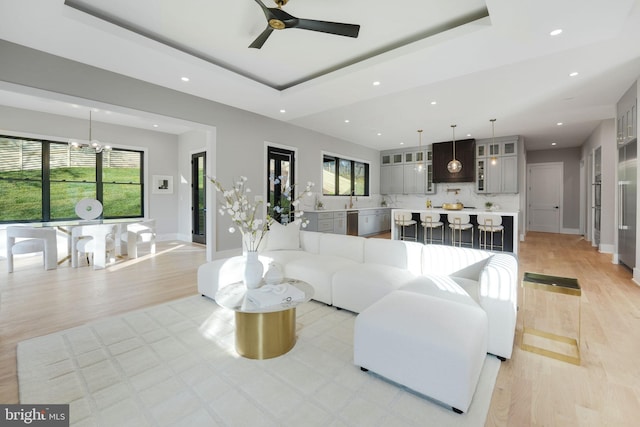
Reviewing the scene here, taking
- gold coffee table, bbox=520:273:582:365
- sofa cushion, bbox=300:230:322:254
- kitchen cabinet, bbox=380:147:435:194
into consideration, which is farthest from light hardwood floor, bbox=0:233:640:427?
kitchen cabinet, bbox=380:147:435:194

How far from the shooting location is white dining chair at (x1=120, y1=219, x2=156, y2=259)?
18.5 feet

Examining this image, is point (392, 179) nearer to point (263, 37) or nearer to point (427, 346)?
point (263, 37)

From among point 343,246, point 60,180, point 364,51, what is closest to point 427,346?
point 343,246

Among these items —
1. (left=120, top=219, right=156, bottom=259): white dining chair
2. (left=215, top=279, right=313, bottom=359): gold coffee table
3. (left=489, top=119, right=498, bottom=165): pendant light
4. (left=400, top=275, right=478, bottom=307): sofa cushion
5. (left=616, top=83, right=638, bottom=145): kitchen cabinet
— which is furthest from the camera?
(left=489, top=119, right=498, bottom=165): pendant light

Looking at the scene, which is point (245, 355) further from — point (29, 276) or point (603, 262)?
point (603, 262)

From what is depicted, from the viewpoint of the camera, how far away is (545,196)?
9750 millimetres

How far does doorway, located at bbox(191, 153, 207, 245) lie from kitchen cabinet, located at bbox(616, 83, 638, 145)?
332 inches

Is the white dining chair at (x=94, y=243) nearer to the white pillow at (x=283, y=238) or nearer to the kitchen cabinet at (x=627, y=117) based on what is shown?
the white pillow at (x=283, y=238)

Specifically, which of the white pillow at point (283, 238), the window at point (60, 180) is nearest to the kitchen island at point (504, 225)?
the white pillow at point (283, 238)

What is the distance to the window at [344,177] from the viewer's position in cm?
809

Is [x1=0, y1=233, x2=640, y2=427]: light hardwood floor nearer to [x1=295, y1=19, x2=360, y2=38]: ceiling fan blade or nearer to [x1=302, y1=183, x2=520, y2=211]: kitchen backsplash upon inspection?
[x1=302, y1=183, x2=520, y2=211]: kitchen backsplash

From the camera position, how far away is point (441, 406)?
5.45 ft

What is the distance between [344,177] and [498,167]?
14.4 ft

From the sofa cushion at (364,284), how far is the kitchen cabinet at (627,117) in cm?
452
